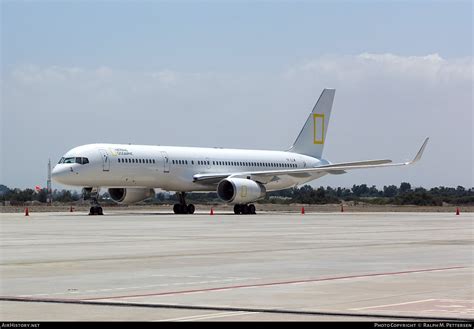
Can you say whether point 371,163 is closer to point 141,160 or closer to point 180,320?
point 141,160

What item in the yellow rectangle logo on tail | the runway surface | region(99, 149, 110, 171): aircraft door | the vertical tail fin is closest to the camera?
the runway surface

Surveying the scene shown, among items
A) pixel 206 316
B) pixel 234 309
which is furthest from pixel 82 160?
pixel 206 316

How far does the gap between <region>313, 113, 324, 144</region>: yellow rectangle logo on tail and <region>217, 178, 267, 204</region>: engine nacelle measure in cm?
1210

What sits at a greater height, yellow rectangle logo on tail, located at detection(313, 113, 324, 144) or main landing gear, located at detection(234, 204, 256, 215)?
yellow rectangle logo on tail, located at detection(313, 113, 324, 144)

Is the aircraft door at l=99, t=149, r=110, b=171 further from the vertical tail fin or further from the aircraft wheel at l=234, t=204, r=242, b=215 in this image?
the vertical tail fin

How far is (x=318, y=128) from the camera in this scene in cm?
6981

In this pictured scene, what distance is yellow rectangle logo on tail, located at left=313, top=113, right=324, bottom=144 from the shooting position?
2739 inches

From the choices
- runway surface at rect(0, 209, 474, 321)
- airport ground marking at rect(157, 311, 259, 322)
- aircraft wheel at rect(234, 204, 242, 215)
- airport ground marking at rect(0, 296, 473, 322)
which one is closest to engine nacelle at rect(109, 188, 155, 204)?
aircraft wheel at rect(234, 204, 242, 215)

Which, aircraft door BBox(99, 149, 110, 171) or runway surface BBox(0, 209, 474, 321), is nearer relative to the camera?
runway surface BBox(0, 209, 474, 321)

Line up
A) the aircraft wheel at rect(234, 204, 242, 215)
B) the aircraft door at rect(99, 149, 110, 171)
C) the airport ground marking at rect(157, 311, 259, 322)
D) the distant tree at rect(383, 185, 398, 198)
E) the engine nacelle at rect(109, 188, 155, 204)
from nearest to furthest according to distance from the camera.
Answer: the airport ground marking at rect(157, 311, 259, 322) → the aircraft door at rect(99, 149, 110, 171) → the aircraft wheel at rect(234, 204, 242, 215) → the engine nacelle at rect(109, 188, 155, 204) → the distant tree at rect(383, 185, 398, 198)

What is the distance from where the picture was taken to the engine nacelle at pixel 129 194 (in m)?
58.2

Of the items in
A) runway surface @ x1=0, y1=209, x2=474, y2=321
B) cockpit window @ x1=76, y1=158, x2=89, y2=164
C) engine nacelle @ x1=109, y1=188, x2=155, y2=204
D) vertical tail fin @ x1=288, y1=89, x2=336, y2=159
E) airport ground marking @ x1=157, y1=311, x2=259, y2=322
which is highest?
vertical tail fin @ x1=288, y1=89, x2=336, y2=159

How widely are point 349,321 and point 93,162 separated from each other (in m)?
42.5

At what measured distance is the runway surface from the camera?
473 inches
